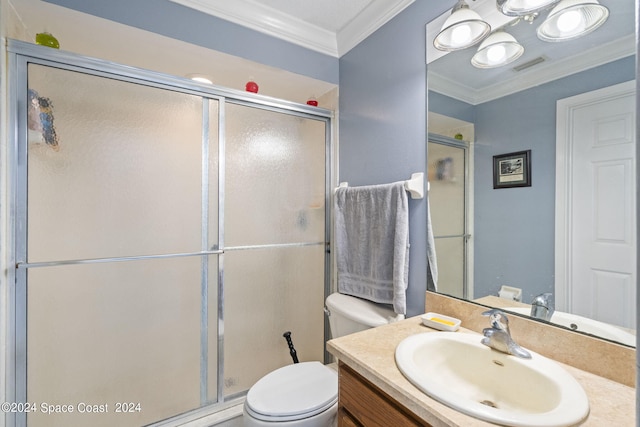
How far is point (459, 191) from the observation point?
1.18 m

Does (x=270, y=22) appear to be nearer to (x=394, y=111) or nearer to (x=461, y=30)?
(x=394, y=111)

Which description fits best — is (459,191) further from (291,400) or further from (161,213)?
(161,213)

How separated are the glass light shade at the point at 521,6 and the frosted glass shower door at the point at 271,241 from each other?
1.13m

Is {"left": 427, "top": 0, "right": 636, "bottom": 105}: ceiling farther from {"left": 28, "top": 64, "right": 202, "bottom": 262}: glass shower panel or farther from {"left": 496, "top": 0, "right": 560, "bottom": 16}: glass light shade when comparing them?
{"left": 28, "top": 64, "right": 202, "bottom": 262}: glass shower panel

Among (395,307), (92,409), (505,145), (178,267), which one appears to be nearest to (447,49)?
(505,145)

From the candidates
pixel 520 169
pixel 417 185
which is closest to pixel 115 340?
pixel 417 185

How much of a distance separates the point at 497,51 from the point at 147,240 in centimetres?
172

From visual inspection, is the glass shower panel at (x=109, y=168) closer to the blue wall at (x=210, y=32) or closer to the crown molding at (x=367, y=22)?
the blue wall at (x=210, y=32)

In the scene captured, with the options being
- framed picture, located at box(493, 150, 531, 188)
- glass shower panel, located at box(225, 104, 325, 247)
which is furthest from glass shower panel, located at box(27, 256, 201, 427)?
framed picture, located at box(493, 150, 531, 188)

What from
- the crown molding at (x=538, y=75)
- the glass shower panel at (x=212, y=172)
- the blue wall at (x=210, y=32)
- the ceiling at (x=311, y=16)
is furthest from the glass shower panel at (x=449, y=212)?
the glass shower panel at (x=212, y=172)

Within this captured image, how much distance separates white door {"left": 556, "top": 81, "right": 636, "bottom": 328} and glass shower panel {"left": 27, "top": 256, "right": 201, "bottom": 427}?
5.15 ft

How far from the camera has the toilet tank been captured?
130cm

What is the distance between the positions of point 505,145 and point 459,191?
0.24 m

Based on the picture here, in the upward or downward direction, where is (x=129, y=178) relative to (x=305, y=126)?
downward
